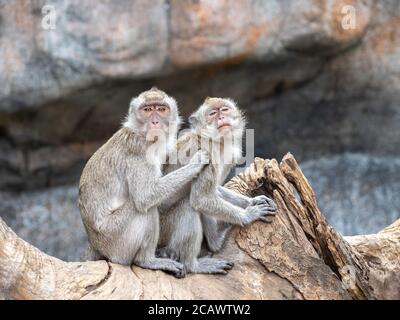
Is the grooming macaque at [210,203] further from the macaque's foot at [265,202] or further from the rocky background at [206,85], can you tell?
the rocky background at [206,85]

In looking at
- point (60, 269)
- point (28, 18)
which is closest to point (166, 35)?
point (28, 18)

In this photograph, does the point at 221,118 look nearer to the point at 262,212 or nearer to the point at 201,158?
the point at 201,158

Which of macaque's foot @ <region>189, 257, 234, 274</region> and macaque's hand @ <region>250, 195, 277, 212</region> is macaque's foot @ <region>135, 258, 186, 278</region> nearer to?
macaque's foot @ <region>189, 257, 234, 274</region>

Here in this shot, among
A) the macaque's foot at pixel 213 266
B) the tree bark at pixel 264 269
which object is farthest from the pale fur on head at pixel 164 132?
the macaque's foot at pixel 213 266

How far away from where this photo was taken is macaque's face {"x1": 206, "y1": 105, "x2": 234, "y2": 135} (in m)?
10.0

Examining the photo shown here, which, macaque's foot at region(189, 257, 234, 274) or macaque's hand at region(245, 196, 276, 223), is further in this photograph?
macaque's hand at region(245, 196, 276, 223)

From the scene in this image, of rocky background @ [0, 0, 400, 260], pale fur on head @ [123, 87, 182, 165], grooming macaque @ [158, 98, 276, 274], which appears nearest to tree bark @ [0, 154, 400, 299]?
grooming macaque @ [158, 98, 276, 274]

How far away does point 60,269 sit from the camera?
8797mm

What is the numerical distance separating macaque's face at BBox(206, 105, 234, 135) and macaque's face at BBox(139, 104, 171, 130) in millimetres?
581

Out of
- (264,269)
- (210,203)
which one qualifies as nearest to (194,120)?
(210,203)

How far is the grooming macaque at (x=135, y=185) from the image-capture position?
9.38 meters

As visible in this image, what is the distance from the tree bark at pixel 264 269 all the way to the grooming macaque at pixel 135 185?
269mm

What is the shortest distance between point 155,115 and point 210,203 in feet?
4.03
